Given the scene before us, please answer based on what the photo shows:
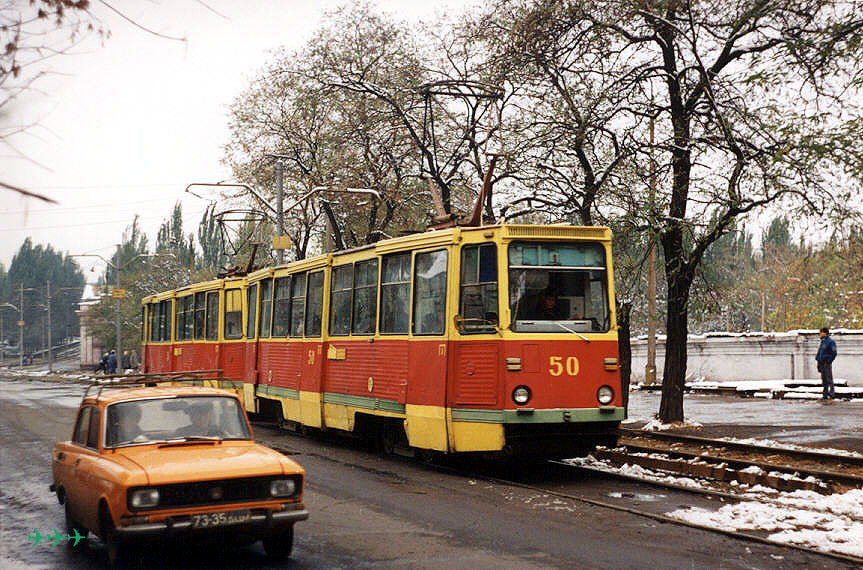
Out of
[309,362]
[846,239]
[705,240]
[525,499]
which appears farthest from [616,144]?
[525,499]

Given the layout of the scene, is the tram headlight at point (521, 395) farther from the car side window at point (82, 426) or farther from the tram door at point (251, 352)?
the tram door at point (251, 352)

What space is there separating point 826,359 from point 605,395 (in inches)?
622

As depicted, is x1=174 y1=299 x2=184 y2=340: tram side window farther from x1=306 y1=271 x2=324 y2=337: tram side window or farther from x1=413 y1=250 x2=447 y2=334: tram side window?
x1=413 y1=250 x2=447 y2=334: tram side window

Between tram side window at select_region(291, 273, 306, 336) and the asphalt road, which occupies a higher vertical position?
tram side window at select_region(291, 273, 306, 336)

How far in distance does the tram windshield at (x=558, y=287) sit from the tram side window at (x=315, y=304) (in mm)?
5827

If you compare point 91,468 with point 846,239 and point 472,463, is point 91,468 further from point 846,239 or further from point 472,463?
point 846,239

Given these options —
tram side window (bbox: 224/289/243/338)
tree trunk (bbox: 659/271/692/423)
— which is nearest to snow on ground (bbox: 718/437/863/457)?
tree trunk (bbox: 659/271/692/423)

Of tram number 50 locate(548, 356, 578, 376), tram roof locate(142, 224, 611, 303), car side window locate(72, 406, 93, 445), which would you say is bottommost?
car side window locate(72, 406, 93, 445)

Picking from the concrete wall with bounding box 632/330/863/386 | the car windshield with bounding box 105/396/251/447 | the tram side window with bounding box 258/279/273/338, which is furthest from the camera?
the concrete wall with bounding box 632/330/863/386

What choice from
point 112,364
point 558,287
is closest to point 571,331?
point 558,287

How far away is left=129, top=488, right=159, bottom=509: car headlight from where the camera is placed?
26.0ft

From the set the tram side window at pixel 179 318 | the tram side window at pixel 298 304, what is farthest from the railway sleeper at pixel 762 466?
the tram side window at pixel 179 318

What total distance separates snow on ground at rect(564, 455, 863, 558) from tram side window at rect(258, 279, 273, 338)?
12.2 metres

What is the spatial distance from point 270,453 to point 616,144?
41.5 feet
